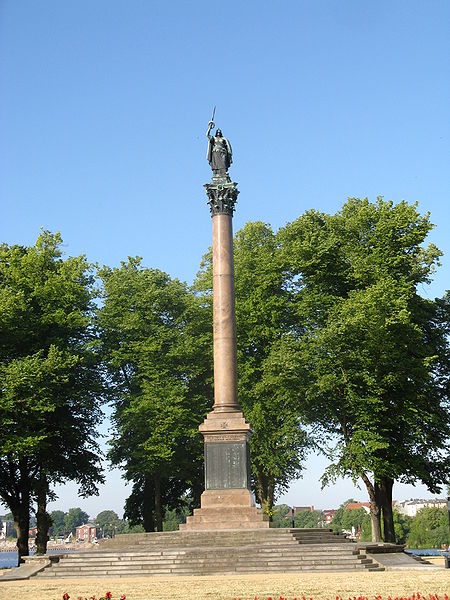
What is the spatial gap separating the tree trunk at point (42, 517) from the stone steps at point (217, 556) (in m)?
11.3

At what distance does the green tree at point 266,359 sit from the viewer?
33375 mm

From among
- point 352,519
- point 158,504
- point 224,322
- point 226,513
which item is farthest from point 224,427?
point 352,519

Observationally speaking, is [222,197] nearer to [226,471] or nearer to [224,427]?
[224,427]

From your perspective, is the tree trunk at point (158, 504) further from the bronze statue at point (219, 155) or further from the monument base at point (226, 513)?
the bronze statue at point (219, 155)

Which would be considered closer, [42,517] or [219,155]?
[219,155]

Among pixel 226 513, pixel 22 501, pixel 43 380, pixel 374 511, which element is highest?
pixel 43 380

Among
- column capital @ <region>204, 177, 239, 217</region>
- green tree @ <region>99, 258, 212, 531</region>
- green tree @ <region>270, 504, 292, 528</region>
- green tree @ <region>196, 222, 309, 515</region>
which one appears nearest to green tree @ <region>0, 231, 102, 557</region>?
green tree @ <region>99, 258, 212, 531</region>

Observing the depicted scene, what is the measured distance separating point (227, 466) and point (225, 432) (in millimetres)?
1197

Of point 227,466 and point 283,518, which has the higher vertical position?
point 227,466

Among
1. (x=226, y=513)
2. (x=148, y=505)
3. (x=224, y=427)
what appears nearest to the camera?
(x=226, y=513)

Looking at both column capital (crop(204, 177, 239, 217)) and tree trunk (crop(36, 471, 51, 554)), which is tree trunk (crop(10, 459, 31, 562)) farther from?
column capital (crop(204, 177, 239, 217))

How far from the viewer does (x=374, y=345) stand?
3131 centimetres

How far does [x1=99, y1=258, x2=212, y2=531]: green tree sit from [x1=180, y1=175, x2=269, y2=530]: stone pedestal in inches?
371

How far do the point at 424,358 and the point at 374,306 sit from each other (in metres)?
3.92
